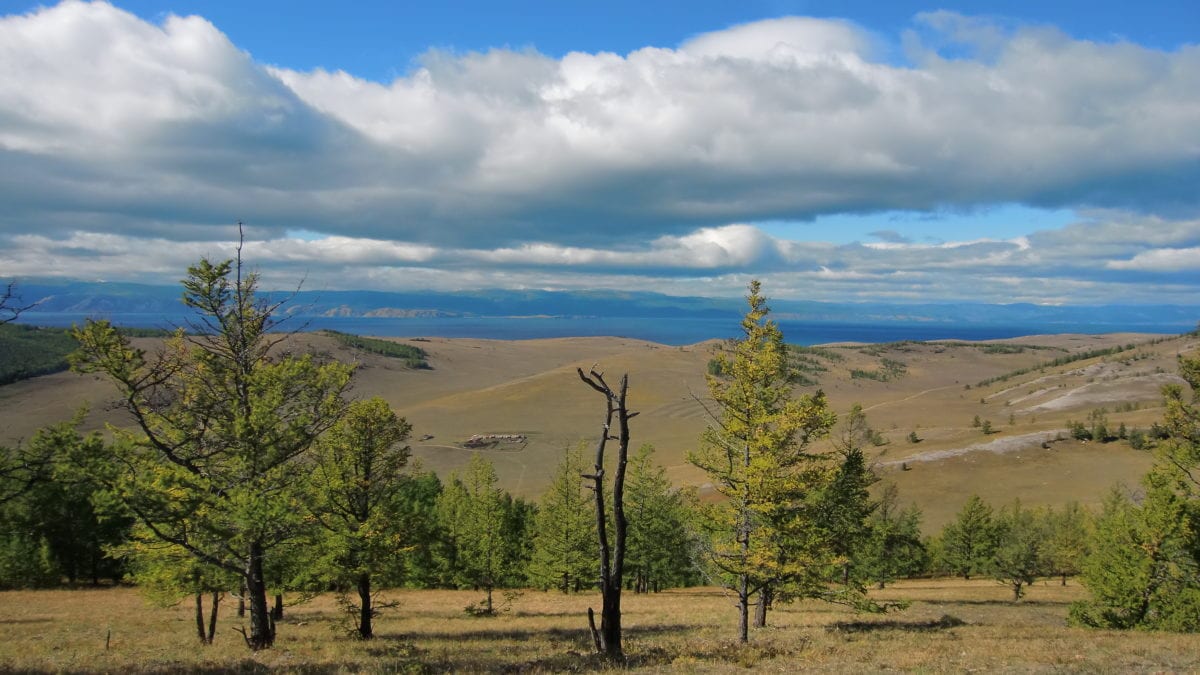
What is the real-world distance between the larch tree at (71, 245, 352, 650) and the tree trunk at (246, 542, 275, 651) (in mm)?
35

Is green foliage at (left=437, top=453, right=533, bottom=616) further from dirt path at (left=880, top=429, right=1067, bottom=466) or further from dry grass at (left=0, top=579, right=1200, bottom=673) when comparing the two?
dirt path at (left=880, top=429, right=1067, bottom=466)

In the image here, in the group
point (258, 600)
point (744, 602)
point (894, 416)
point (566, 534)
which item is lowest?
point (894, 416)

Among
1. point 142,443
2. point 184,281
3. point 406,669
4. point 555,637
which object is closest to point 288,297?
point 184,281

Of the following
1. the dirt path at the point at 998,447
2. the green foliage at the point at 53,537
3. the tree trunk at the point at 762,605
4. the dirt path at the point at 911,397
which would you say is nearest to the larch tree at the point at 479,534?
the tree trunk at the point at 762,605

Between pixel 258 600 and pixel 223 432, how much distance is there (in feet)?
15.4

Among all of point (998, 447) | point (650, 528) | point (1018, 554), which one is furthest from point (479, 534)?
point (998, 447)

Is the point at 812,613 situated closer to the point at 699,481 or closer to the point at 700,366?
the point at 699,481

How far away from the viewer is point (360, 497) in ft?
66.2

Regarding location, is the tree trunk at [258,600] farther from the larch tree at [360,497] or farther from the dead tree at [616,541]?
the dead tree at [616,541]

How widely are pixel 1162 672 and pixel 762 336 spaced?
36.1 ft

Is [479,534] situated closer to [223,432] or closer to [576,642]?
[576,642]

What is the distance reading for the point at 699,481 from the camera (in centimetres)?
8462

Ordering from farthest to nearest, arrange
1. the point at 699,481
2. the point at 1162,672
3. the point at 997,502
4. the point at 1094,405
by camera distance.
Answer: the point at 1094,405 < the point at 699,481 < the point at 997,502 < the point at 1162,672

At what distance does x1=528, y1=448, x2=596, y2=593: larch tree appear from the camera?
1483 inches
